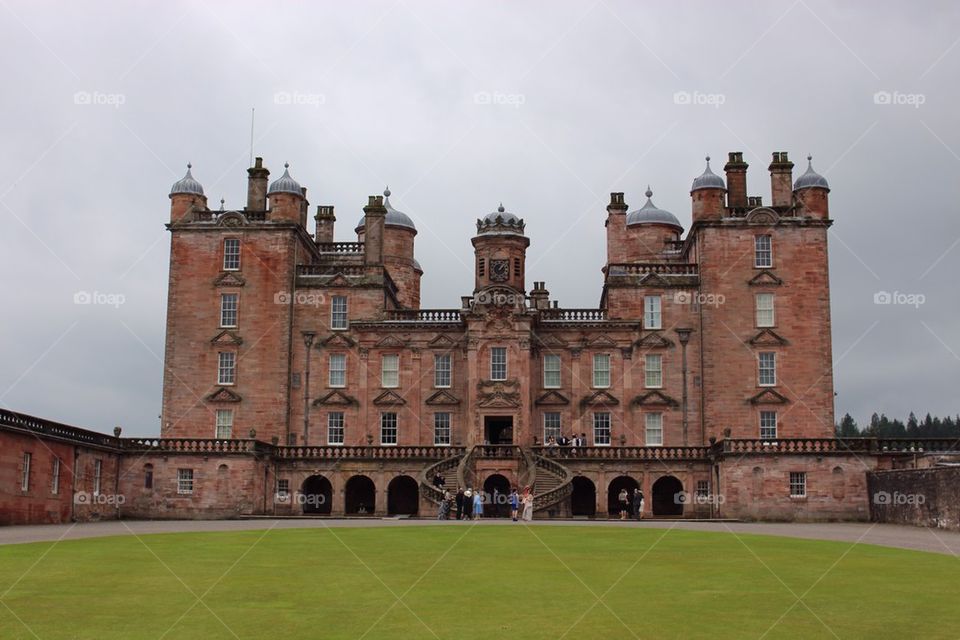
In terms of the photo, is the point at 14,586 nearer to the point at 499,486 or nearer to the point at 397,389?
the point at 499,486

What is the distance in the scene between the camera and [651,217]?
226 ft

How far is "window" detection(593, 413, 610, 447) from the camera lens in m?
57.6

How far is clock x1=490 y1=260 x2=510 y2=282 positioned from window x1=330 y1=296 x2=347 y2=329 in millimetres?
8373

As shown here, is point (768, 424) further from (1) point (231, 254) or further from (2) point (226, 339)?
(1) point (231, 254)

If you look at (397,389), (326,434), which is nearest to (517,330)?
(397,389)

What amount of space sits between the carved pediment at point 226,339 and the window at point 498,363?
13601 millimetres

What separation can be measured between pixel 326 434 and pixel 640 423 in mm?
16831

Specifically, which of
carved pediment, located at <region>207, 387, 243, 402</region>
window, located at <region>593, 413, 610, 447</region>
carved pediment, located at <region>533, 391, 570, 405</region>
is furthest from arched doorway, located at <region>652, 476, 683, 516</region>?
carved pediment, located at <region>207, 387, 243, 402</region>

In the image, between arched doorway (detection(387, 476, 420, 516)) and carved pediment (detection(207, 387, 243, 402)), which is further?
carved pediment (detection(207, 387, 243, 402))

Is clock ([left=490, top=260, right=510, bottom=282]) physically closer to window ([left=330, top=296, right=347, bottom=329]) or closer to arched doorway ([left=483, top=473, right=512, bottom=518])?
window ([left=330, top=296, right=347, bottom=329])

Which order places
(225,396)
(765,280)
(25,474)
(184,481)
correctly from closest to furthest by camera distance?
(25,474) < (184,481) < (765,280) < (225,396)

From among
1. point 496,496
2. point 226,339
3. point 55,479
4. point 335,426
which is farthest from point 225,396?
point 496,496

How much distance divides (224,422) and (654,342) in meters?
23.4

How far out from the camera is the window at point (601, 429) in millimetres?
57562
